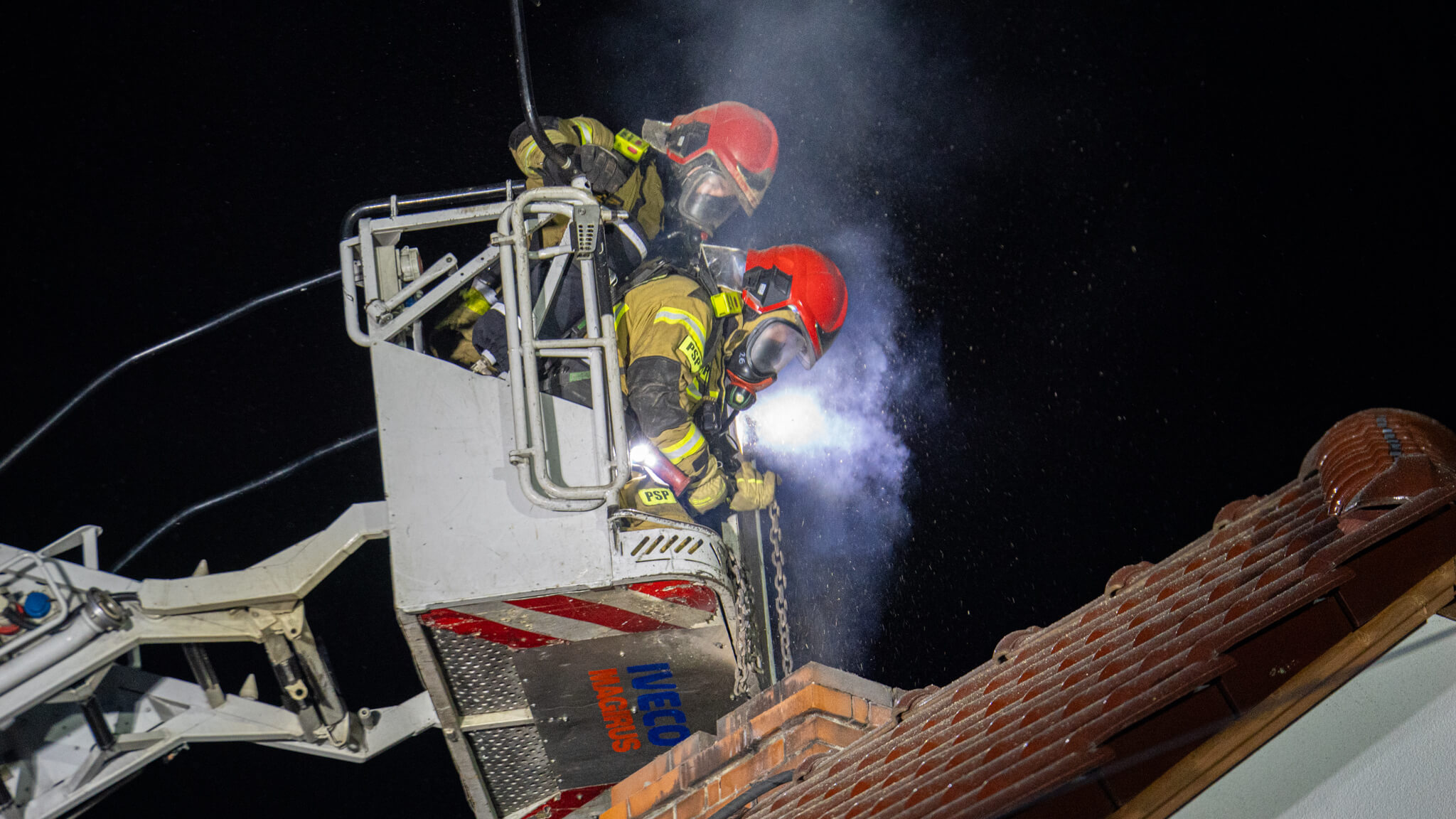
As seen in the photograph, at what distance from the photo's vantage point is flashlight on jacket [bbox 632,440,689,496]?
5.27 meters

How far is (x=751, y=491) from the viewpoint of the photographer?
583 cm

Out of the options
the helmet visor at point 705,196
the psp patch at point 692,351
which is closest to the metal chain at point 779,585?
the psp patch at point 692,351

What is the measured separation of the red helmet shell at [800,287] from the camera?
591 centimetres

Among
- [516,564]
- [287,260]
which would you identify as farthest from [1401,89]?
[287,260]

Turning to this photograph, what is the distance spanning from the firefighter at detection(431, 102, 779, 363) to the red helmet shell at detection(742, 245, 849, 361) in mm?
344

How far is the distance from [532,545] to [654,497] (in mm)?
1047

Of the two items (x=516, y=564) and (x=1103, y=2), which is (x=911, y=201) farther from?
(x=516, y=564)

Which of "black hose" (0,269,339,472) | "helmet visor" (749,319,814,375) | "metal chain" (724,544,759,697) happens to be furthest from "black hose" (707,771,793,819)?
"black hose" (0,269,339,472)

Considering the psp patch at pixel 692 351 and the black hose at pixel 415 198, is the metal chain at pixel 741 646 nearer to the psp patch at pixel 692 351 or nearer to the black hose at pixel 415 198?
the psp patch at pixel 692 351

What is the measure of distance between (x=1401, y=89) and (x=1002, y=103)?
3303 millimetres

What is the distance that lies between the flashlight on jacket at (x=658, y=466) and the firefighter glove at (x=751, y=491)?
589mm

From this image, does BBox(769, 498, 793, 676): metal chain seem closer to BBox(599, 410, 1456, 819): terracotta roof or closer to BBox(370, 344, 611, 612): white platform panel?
BBox(370, 344, 611, 612): white platform panel

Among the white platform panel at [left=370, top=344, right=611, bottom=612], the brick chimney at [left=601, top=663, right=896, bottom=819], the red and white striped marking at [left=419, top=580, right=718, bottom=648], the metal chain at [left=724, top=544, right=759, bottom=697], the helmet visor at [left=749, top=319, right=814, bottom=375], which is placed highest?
the helmet visor at [left=749, top=319, right=814, bottom=375]

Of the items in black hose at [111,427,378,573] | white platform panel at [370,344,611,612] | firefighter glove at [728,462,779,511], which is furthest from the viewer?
black hose at [111,427,378,573]
